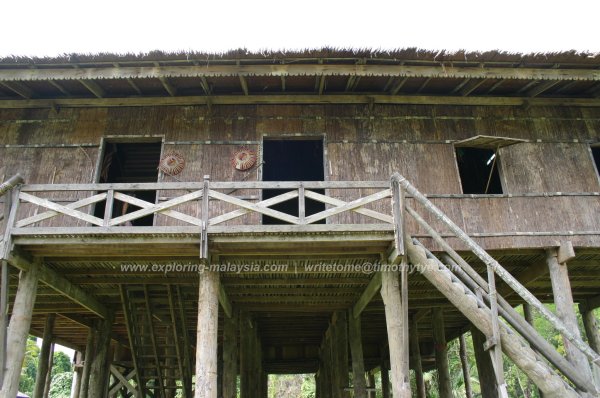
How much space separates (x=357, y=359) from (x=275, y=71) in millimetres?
6355

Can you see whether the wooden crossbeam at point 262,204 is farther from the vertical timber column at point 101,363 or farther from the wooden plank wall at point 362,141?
the vertical timber column at point 101,363

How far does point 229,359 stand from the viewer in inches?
411

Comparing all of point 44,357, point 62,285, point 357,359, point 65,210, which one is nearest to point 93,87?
point 65,210

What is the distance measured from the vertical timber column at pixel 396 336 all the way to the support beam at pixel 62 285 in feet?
18.9

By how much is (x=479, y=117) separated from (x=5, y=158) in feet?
32.2

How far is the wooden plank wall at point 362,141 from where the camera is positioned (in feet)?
32.1

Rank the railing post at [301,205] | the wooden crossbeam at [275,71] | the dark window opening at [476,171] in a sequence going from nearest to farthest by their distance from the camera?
the railing post at [301,205] < the wooden crossbeam at [275,71] < the dark window opening at [476,171]

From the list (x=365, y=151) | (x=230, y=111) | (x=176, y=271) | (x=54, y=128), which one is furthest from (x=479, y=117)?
(x=54, y=128)

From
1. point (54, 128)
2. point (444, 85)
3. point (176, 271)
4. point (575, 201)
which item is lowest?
point (176, 271)

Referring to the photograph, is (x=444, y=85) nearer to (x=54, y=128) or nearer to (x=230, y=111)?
(x=230, y=111)

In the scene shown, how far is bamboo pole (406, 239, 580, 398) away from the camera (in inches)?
250

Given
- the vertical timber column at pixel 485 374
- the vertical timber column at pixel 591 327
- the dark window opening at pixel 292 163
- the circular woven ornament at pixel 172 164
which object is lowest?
the vertical timber column at pixel 485 374

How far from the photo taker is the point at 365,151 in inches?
396

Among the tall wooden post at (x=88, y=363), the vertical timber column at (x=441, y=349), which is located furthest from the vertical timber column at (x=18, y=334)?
the vertical timber column at (x=441, y=349)
